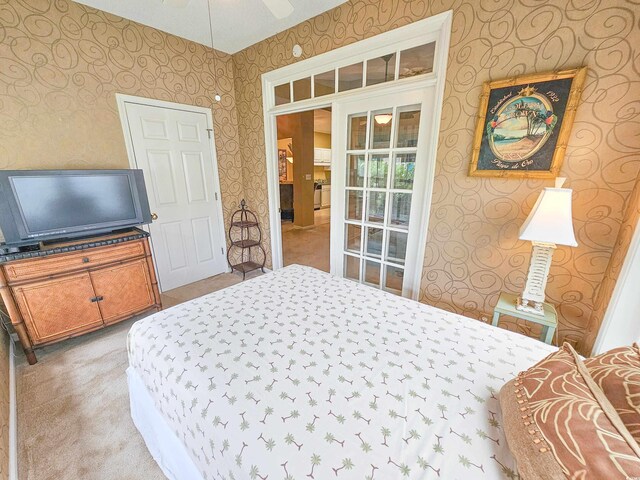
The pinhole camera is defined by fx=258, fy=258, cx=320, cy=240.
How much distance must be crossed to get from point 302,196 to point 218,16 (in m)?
3.60

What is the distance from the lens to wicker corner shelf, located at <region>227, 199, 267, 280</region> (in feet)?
11.1

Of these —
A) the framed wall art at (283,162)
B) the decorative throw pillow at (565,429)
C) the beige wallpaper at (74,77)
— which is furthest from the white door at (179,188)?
the framed wall art at (283,162)

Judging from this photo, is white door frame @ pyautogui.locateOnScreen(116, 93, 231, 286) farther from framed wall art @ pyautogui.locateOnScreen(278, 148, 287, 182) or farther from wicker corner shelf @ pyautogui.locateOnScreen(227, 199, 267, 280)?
framed wall art @ pyautogui.locateOnScreen(278, 148, 287, 182)

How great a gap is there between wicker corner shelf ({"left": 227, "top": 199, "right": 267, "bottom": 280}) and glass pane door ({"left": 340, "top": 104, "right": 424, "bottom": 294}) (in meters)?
1.33

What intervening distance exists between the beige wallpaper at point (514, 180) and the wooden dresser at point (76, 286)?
8.12 ft

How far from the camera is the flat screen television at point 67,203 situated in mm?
1811

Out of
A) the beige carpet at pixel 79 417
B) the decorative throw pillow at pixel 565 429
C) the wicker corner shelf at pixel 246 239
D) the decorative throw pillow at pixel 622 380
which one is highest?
the decorative throw pillow at pixel 622 380

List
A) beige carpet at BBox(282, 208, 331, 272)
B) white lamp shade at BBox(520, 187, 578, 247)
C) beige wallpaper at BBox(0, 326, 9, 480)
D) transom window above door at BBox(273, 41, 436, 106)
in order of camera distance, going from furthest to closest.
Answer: beige carpet at BBox(282, 208, 331, 272), transom window above door at BBox(273, 41, 436, 106), white lamp shade at BBox(520, 187, 578, 247), beige wallpaper at BBox(0, 326, 9, 480)

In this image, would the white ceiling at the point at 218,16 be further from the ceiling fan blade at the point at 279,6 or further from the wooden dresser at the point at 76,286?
the wooden dresser at the point at 76,286

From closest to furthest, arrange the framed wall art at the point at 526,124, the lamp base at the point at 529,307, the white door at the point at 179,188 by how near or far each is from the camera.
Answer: the framed wall art at the point at 526,124 → the lamp base at the point at 529,307 → the white door at the point at 179,188

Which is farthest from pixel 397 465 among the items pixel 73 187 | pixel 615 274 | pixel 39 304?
pixel 73 187

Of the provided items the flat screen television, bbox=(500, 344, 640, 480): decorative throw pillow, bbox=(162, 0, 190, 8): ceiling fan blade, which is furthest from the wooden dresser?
bbox=(500, 344, 640, 480): decorative throw pillow

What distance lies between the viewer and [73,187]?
2027mm

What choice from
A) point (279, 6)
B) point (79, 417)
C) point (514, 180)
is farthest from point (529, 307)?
point (79, 417)
